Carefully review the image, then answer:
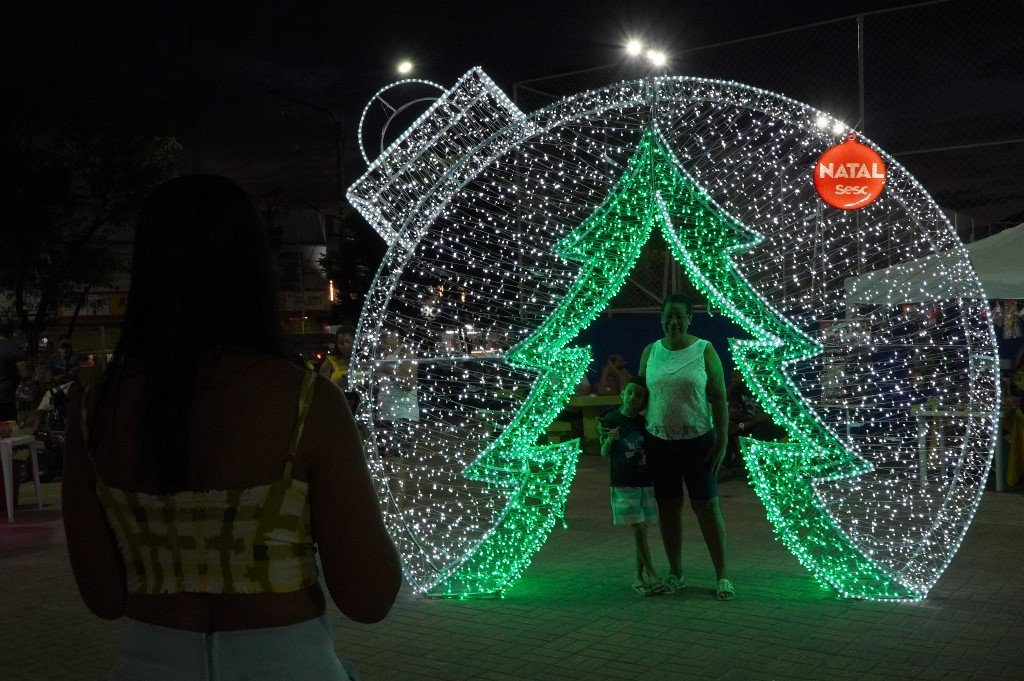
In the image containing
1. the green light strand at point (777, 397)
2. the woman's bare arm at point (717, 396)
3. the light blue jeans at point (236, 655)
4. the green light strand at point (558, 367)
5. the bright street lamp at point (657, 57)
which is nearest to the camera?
the light blue jeans at point (236, 655)

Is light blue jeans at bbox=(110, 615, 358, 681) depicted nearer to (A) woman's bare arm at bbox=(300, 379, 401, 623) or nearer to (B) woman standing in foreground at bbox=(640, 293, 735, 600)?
(A) woman's bare arm at bbox=(300, 379, 401, 623)

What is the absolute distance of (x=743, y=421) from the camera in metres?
10.2

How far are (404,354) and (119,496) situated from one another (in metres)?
4.77

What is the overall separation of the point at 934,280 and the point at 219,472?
4.89 metres

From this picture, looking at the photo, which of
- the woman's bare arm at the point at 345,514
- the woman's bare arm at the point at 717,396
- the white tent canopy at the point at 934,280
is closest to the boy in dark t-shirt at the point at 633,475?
the woman's bare arm at the point at 717,396

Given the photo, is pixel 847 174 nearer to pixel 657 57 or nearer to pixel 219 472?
pixel 657 57

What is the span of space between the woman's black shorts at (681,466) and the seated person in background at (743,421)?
4.32 metres

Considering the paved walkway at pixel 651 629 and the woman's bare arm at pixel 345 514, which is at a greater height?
the woman's bare arm at pixel 345 514

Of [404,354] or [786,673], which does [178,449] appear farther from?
[404,354]

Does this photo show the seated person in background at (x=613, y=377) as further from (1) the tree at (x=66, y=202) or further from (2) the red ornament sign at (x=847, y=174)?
(1) the tree at (x=66, y=202)

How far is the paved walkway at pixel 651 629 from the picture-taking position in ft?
14.8

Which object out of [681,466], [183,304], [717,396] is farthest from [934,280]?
[183,304]

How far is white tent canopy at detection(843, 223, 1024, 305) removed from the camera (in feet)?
18.2

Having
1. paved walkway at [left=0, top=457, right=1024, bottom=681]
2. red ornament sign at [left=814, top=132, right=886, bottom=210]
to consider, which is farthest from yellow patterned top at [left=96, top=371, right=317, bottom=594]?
red ornament sign at [left=814, top=132, right=886, bottom=210]
